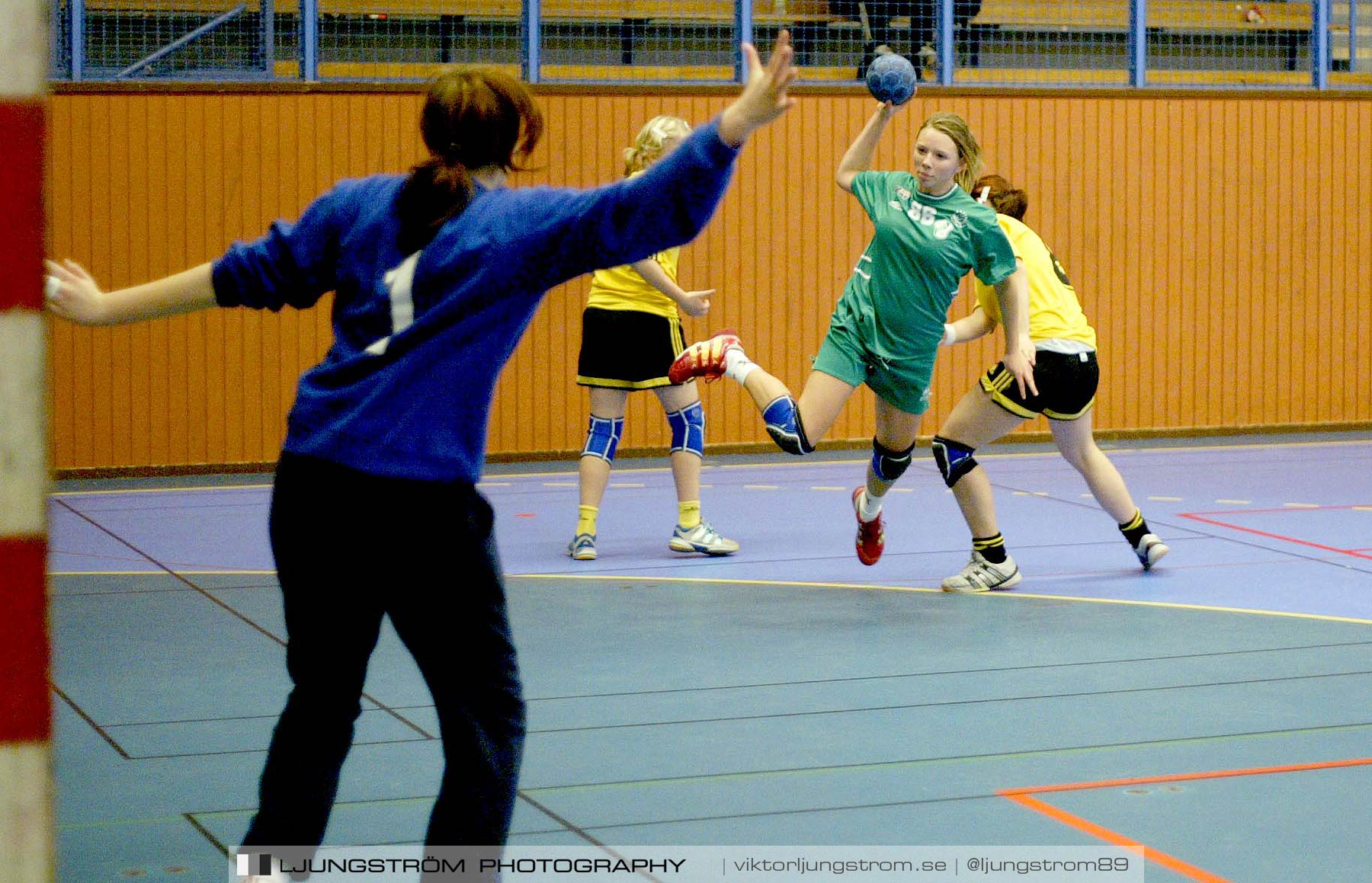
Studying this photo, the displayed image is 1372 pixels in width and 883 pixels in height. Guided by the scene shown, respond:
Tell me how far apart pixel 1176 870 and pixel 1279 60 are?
1060cm

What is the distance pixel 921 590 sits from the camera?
6484mm

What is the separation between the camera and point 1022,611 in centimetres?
601

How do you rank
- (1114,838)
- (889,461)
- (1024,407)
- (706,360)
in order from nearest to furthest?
1. (1114,838)
2. (706,360)
3. (889,461)
4. (1024,407)

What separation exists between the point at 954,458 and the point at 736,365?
1.20m

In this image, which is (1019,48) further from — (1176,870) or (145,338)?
(1176,870)

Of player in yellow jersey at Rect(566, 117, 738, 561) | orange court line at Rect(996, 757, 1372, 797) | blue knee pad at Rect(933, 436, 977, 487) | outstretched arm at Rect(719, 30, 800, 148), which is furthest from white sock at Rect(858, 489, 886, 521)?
outstretched arm at Rect(719, 30, 800, 148)

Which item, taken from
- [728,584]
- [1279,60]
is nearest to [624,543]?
[728,584]

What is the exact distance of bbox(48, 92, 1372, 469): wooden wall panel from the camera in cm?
1026

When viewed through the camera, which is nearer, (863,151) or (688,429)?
(863,151)

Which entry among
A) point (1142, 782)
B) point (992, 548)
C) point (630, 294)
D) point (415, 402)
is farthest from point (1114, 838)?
point (630, 294)

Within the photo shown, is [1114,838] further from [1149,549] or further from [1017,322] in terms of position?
[1149,549]

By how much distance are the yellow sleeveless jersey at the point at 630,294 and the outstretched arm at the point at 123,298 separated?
443cm

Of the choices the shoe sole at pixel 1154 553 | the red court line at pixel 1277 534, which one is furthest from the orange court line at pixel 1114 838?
the red court line at pixel 1277 534

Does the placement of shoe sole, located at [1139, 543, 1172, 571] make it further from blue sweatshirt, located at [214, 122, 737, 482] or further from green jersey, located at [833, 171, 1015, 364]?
blue sweatshirt, located at [214, 122, 737, 482]
